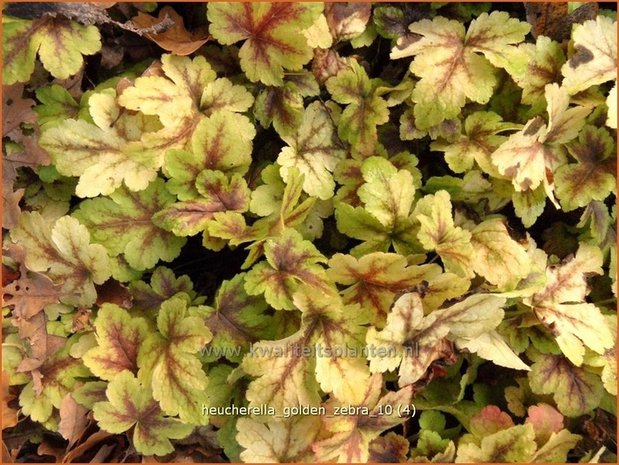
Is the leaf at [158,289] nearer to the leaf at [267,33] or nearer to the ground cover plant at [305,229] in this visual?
the ground cover plant at [305,229]

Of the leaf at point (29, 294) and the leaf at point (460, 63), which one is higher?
the leaf at point (460, 63)

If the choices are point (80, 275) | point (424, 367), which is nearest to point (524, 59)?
point (424, 367)

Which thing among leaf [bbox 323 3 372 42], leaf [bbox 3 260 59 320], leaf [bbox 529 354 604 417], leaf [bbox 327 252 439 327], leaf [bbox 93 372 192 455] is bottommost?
leaf [bbox 93 372 192 455]

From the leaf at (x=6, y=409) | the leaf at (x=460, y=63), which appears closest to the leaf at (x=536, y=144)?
the leaf at (x=460, y=63)

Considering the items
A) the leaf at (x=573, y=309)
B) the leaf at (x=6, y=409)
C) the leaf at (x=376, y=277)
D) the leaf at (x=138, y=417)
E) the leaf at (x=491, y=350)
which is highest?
the leaf at (x=376, y=277)

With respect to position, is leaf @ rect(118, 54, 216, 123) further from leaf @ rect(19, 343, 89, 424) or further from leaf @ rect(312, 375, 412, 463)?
leaf @ rect(312, 375, 412, 463)

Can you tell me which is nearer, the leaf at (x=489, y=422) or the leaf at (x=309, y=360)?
the leaf at (x=309, y=360)

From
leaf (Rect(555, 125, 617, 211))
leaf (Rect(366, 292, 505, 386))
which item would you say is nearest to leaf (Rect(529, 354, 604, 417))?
leaf (Rect(366, 292, 505, 386))
